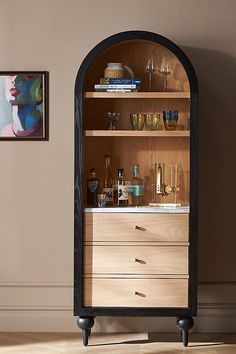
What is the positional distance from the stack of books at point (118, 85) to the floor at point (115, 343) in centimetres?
158

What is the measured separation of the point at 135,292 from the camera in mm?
4469

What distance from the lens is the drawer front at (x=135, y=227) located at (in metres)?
4.45

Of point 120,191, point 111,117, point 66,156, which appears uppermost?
point 111,117

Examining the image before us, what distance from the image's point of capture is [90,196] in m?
4.66

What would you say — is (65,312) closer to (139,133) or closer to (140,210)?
(140,210)

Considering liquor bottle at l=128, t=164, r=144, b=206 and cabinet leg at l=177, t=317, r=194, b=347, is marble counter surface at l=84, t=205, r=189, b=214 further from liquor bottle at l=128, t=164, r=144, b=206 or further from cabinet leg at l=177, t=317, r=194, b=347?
cabinet leg at l=177, t=317, r=194, b=347

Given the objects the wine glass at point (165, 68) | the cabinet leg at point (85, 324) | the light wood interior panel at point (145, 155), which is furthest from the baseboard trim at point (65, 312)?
the wine glass at point (165, 68)

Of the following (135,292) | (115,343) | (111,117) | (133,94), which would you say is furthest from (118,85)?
(115,343)

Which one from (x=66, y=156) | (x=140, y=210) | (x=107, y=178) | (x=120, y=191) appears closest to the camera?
(x=140, y=210)

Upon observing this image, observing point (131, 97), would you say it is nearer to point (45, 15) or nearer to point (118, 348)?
point (45, 15)

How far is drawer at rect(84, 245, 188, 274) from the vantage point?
14.6 ft

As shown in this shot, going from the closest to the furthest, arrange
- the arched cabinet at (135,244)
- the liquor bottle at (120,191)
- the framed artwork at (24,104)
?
the arched cabinet at (135,244), the liquor bottle at (120,191), the framed artwork at (24,104)

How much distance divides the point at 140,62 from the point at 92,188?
88 cm

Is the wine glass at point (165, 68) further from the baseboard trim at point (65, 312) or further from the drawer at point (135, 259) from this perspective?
the baseboard trim at point (65, 312)
